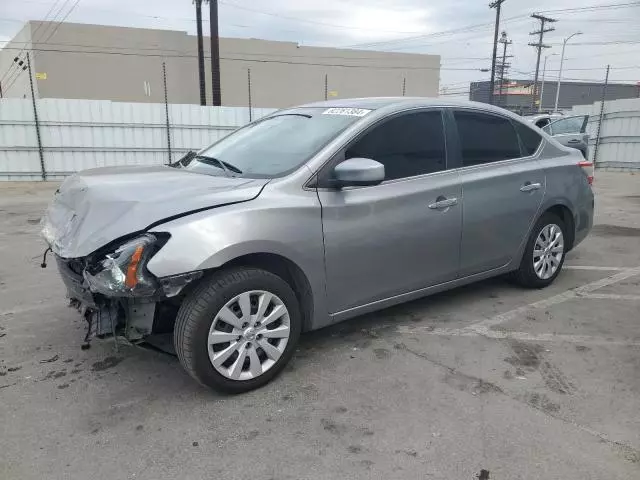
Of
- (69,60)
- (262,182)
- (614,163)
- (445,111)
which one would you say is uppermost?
(69,60)

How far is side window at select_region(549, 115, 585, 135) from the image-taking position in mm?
13742

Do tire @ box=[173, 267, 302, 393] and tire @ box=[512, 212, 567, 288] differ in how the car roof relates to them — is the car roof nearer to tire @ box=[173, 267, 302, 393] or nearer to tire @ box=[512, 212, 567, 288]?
tire @ box=[512, 212, 567, 288]

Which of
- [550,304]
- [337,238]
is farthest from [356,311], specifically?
[550,304]

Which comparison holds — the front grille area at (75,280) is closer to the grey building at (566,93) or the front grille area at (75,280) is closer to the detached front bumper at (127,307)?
the detached front bumper at (127,307)

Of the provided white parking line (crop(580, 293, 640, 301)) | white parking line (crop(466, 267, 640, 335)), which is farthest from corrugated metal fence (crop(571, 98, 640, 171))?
white parking line (crop(580, 293, 640, 301))

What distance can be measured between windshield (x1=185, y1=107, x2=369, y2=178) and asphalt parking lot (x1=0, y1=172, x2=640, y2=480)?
1.33 metres

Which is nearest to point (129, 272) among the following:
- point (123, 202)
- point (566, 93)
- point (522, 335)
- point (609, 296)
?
point (123, 202)

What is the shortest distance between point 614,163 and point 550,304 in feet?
51.0

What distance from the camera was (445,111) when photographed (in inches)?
161

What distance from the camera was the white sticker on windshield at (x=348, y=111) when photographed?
3697mm

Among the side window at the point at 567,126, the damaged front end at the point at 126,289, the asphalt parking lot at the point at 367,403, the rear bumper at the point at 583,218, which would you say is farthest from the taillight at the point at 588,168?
the side window at the point at 567,126

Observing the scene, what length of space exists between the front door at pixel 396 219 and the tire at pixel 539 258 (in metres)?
1.03

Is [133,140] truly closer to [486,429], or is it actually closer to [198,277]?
[198,277]

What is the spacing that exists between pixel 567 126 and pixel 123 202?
13.7 metres
